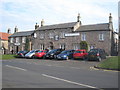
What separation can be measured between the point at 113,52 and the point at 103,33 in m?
4.93

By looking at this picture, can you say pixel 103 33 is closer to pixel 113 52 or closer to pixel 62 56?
pixel 113 52

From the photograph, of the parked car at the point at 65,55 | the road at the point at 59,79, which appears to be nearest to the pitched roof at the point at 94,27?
the parked car at the point at 65,55

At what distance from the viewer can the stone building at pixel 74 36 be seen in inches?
1512

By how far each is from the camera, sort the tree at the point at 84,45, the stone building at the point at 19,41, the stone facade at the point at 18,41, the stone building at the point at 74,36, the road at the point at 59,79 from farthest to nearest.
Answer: the stone facade at the point at 18,41
the stone building at the point at 19,41
the tree at the point at 84,45
the stone building at the point at 74,36
the road at the point at 59,79

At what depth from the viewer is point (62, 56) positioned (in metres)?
28.5

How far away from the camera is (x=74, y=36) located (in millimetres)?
43250

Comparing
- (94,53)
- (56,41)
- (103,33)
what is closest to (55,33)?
(56,41)

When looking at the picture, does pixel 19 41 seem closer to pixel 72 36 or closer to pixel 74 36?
pixel 72 36

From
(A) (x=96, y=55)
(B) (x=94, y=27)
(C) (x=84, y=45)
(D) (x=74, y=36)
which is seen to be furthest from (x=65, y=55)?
(B) (x=94, y=27)

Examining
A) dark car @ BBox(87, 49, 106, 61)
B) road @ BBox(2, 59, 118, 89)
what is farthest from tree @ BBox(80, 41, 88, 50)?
road @ BBox(2, 59, 118, 89)

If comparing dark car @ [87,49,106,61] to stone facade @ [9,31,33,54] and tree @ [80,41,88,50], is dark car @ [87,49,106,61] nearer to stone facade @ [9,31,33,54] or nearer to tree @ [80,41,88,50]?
tree @ [80,41,88,50]

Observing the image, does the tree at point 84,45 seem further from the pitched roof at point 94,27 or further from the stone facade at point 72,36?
the pitched roof at point 94,27

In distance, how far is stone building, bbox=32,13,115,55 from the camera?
3841 cm

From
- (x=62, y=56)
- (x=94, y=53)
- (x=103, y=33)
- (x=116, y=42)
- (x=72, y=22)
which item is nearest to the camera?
(x=94, y=53)
